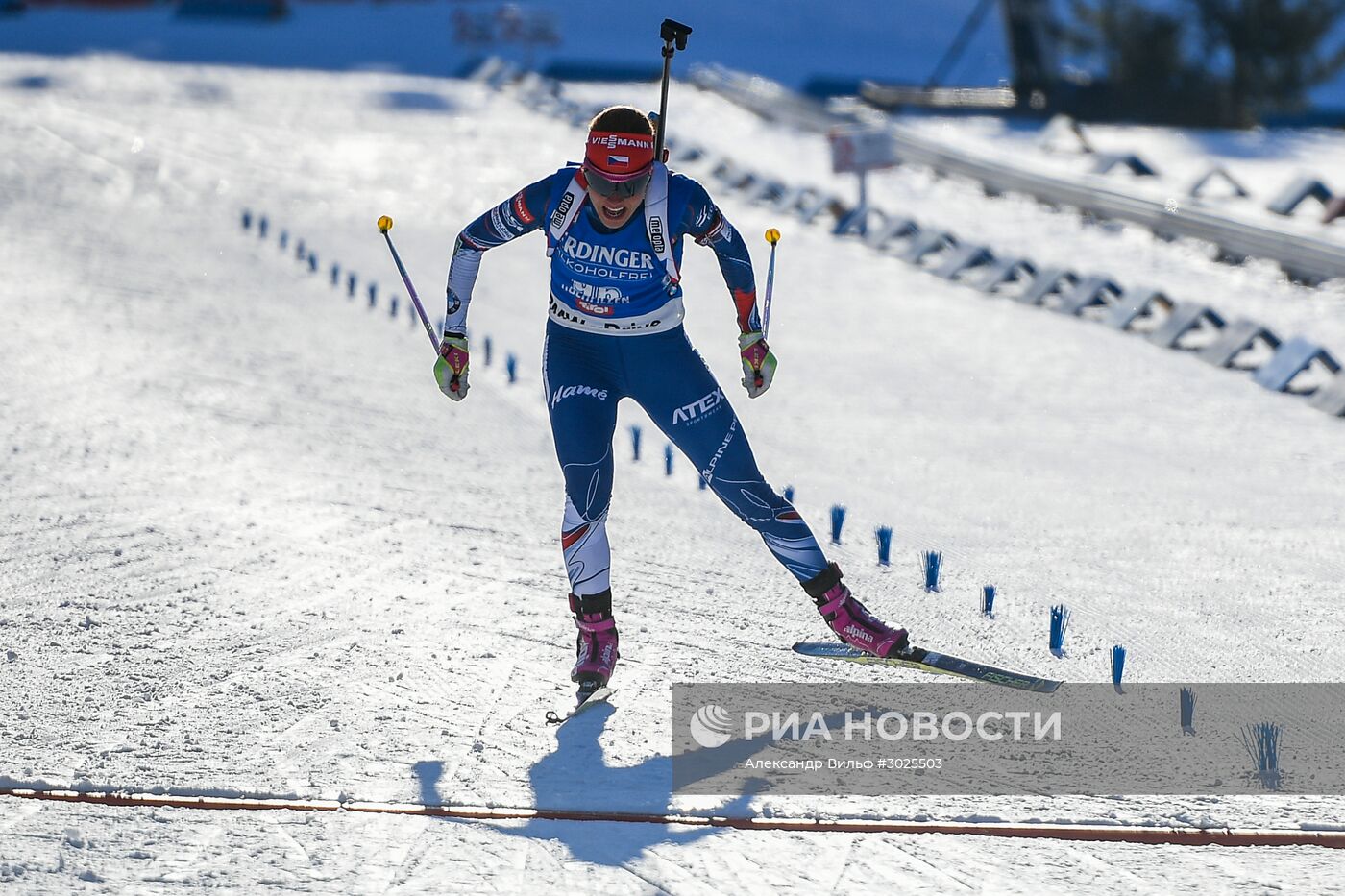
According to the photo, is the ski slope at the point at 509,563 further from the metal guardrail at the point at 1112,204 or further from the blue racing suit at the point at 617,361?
the metal guardrail at the point at 1112,204

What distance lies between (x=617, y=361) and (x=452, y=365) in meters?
0.63

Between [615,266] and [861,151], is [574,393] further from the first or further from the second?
[861,151]

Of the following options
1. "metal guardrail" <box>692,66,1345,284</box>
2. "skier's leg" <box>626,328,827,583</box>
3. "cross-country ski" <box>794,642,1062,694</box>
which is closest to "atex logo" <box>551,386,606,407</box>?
"skier's leg" <box>626,328,827,583</box>

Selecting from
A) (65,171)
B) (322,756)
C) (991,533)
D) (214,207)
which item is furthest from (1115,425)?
(65,171)

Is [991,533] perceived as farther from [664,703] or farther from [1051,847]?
[1051,847]

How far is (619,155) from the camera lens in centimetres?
536

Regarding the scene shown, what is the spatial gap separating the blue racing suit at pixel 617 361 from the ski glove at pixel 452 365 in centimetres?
32

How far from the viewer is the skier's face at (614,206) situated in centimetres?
545

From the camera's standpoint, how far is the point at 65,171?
68.6 ft

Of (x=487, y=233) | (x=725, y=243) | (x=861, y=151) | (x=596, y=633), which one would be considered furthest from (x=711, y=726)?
(x=861, y=151)

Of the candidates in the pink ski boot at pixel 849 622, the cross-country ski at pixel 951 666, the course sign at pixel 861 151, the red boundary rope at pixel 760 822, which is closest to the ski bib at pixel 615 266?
the pink ski boot at pixel 849 622

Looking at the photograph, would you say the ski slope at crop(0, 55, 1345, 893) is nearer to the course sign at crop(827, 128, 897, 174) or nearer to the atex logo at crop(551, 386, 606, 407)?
the atex logo at crop(551, 386, 606, 407)

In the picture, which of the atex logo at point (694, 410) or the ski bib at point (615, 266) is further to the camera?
the atex logo at point (694, 410)

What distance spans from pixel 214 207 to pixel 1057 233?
1142 centimetres
